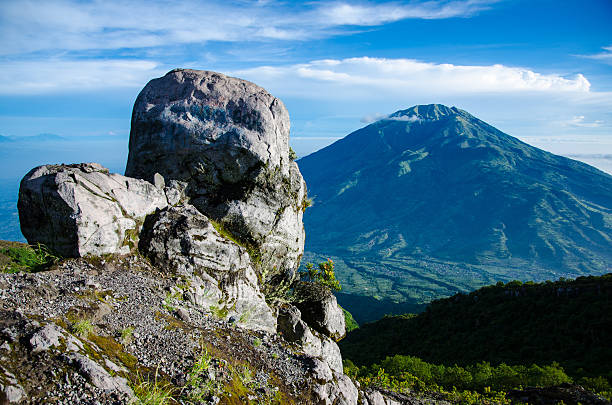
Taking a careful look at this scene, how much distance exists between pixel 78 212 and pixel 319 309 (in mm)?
11056

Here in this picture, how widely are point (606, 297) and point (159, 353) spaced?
166 feet

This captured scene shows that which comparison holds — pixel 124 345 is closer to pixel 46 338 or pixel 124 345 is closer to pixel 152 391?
pixel 152 391

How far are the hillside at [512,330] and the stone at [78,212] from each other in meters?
34.2

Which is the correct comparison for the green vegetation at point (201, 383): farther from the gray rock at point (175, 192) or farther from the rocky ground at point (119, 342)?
the gray rock at point (175, 192)

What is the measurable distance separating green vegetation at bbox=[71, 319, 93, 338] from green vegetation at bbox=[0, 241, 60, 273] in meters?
3.67

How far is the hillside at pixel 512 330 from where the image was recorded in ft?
118

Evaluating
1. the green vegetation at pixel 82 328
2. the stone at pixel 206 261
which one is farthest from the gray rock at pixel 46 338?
the stone at pixel 206 261

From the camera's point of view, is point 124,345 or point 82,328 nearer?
point 82,328

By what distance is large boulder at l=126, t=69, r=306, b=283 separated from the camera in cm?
1517

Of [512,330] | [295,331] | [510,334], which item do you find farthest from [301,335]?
[512,330]

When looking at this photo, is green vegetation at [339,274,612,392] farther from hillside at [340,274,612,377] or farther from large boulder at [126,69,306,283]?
large boulder at [126,69,306,283]

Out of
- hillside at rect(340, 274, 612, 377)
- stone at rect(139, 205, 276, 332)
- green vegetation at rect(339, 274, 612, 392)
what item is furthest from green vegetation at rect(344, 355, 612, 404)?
stone at rect(139, 205, 276, 332)

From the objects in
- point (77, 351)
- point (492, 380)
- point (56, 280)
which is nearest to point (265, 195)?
point (56, 280)

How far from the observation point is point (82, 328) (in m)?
7.19
